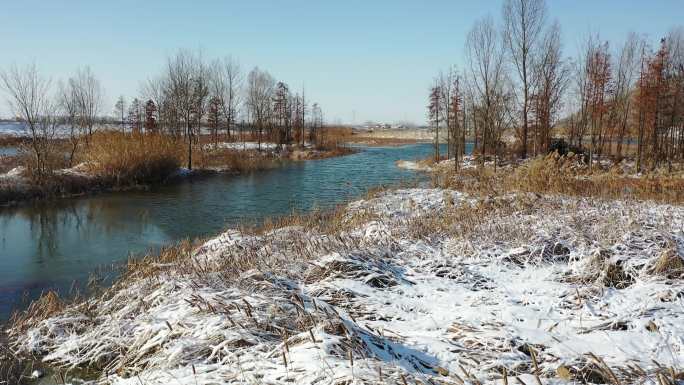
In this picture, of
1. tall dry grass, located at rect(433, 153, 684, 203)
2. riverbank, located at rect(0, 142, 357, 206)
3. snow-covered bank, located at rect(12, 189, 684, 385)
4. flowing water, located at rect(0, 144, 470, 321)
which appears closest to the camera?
snow-covered bank, located at rect(12, 189, 684, 385)

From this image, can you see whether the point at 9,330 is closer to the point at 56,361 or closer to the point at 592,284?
the point at 56,361

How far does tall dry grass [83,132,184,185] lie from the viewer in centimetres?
2000

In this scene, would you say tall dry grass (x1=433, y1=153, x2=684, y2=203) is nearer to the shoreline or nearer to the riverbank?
the shoreline

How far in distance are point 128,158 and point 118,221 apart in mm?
7937

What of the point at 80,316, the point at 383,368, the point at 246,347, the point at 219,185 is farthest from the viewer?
the point at 219,185

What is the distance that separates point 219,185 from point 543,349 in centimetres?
2091

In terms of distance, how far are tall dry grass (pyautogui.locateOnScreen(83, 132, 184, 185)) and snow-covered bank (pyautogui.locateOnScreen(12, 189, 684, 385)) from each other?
15670mm

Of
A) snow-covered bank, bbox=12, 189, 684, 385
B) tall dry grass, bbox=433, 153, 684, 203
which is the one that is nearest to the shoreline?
snow-covered bank, bbox=12, 189, 684, 385

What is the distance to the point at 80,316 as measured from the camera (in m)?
4.96

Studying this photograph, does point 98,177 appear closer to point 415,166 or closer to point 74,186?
point 74,186

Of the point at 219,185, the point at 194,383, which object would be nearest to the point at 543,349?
the point at 194,383

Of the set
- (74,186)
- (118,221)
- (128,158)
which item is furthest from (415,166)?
(118,221)

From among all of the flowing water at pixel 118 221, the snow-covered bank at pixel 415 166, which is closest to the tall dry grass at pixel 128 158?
the flowing water at pixel 118 221

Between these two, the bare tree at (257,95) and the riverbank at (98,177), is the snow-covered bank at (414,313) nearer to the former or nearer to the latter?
the riverbank at (98,177)
